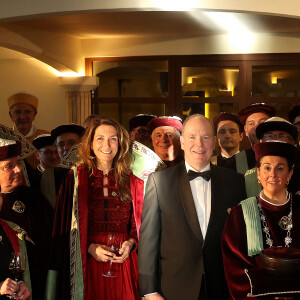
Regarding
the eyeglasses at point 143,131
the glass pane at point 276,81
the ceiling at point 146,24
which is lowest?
the eyeglasses at point 143,131

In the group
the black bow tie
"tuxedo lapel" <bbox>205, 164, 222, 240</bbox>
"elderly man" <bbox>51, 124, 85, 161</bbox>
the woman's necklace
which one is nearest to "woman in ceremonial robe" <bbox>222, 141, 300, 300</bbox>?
the woman's necklace

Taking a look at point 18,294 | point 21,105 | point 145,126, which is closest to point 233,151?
point 145,126

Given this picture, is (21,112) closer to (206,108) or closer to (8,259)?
(8,259)

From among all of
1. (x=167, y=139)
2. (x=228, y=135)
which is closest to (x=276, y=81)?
(x=228, y=135)

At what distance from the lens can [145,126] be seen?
5.95 m

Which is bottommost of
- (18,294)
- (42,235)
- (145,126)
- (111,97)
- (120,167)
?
(18,294)

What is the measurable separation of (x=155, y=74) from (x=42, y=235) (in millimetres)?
7362

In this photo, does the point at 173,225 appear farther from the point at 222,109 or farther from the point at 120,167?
the point at 222,109

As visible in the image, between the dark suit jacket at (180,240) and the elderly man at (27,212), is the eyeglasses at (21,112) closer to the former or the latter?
the elderly man at (27,212)

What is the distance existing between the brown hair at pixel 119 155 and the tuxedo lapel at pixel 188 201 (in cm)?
47

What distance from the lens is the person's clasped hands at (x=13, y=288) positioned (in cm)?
333

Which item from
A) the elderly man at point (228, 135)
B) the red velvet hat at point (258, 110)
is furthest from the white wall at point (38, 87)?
the red velvet hat at point (258, 110)

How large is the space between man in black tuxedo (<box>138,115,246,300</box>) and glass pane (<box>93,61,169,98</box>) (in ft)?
24.1

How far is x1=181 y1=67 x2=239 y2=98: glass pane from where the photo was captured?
1076cm
